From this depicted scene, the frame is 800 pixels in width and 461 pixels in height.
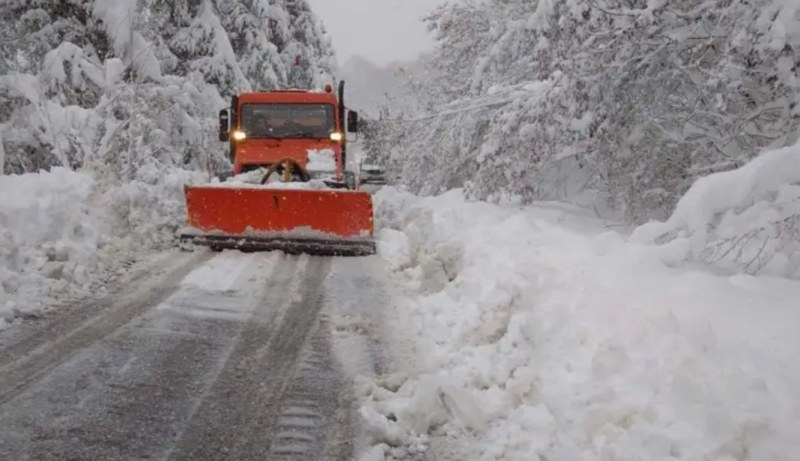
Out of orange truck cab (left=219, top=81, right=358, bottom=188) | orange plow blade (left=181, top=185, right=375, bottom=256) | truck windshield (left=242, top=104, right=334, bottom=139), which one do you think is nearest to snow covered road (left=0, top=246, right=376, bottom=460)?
orange plow blade (left=181, top=185, right=375, bottom=256)

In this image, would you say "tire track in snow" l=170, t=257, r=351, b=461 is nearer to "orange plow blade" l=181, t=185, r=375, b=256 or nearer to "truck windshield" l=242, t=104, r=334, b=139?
"orange plow blade" l=181, t=185, r=375, b=256

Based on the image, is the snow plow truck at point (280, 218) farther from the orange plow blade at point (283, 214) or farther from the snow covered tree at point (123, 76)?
the snow covered tree at point (123, 76)

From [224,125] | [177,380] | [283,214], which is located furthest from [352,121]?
[177,380]

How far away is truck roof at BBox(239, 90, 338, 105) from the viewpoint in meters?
11.8

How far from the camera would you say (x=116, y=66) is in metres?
13.6

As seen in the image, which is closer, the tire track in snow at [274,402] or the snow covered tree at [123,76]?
the tire track in snow at [274,402]

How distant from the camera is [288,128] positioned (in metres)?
11.7

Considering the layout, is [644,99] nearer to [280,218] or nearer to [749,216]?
[749,216]

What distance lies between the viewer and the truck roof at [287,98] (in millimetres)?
11773

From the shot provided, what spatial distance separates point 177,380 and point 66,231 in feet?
13.0

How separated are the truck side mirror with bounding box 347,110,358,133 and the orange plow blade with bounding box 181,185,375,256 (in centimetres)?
290

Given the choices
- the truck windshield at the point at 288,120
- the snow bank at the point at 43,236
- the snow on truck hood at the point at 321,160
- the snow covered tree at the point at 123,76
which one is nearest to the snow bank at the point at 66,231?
the snow bank at the point at 43,236

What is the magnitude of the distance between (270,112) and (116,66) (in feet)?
13.0

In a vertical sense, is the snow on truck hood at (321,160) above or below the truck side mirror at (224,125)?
below
